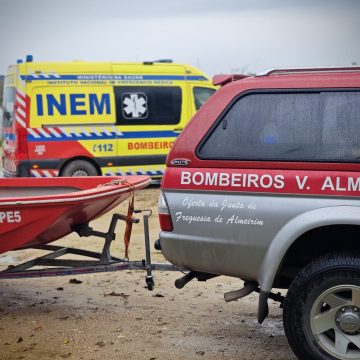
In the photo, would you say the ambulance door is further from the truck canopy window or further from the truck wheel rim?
the truck wheel rim

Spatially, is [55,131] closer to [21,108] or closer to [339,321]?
[21,108]

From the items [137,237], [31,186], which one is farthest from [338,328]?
[137,237]

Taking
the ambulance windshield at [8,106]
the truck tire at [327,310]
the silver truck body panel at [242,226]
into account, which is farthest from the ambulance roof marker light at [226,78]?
the ambulance windshield at [8,106]

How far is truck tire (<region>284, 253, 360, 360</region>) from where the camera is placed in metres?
4.18

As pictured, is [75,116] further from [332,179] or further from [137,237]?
[332,179]

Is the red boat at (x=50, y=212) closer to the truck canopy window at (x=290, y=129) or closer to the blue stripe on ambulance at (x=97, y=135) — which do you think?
the truck canopy window at (x=290, y=129)

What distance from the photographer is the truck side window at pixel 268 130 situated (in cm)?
438

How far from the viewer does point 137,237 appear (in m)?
8.87

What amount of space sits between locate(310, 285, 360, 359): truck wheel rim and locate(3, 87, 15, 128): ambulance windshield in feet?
29.1

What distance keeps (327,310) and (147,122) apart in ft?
28.8

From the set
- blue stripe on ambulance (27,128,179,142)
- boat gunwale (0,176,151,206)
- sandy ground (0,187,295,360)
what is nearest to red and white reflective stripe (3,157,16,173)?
blue stripe on ambulance (27,128,179,142)

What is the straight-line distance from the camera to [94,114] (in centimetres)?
1227

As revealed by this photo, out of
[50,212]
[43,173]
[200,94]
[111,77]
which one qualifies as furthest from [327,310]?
[200,94]

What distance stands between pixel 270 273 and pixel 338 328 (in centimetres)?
53
